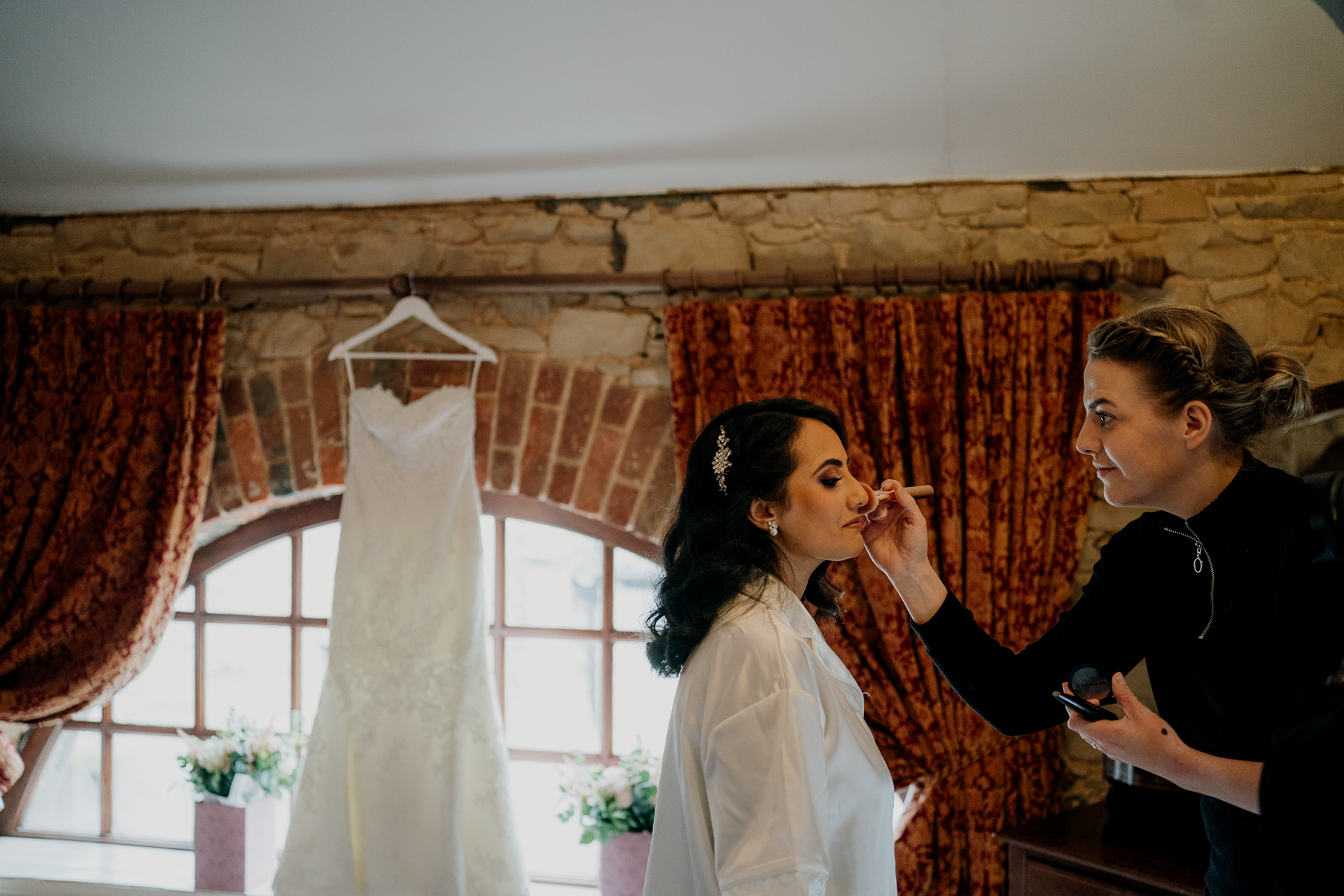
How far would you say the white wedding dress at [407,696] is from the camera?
8.46ft

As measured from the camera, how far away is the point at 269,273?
2980 millimetres

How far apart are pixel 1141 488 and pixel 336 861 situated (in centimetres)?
236

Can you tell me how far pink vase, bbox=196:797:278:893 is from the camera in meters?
2.95

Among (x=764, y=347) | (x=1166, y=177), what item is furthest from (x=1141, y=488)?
(x=1166, y=177)

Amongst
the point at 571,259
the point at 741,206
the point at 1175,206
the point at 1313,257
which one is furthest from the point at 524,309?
the point at 1313,257

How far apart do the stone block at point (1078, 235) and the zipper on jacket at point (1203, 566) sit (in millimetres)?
1340

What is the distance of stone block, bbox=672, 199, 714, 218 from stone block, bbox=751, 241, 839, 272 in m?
0.20

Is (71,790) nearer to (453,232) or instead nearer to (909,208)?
(453,232)

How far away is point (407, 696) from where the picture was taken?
2637 mm

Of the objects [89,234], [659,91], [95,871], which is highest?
[659,91]

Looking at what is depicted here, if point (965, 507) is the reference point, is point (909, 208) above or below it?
above

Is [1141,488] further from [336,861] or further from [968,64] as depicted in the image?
[336,861]

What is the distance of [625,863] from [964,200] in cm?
219

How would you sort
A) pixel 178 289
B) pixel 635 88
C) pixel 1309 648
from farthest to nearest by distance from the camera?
pixel 178 289 → pixel 635 88 → pixel 1309 648
